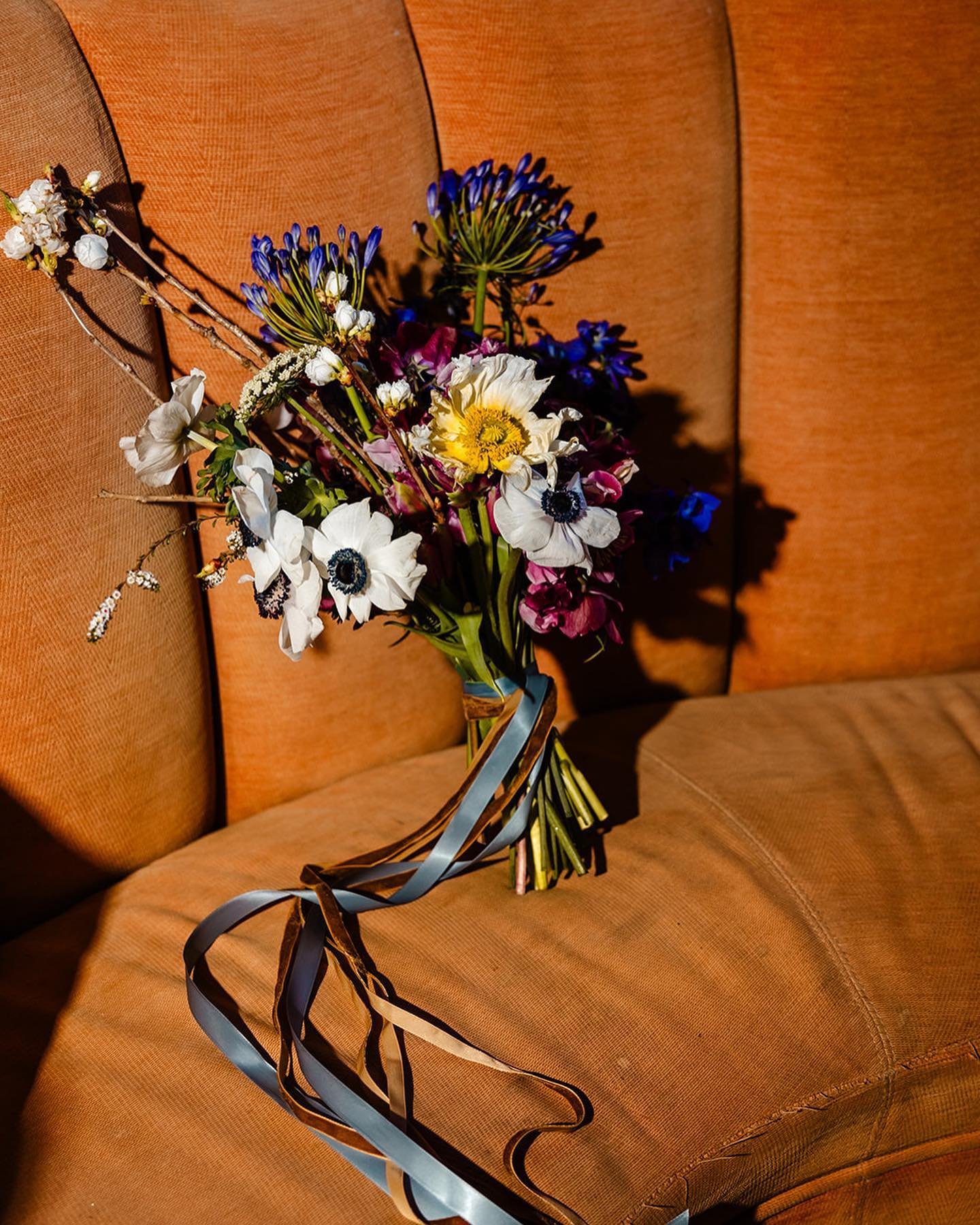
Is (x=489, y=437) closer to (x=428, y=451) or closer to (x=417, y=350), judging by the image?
(x=428, y=451)

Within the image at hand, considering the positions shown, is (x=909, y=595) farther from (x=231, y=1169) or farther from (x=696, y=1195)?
(x=231, y=1169)

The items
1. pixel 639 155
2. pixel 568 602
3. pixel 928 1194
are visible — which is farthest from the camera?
pixel 639 155

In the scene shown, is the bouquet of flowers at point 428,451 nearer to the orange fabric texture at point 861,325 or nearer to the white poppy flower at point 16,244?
the white poppy flower at point 16,244

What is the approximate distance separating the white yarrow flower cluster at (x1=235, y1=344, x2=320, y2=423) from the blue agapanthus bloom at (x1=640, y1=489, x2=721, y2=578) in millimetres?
312

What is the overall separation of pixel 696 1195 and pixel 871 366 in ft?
2.69

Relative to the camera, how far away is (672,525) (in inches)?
34.7

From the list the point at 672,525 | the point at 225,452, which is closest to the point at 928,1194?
the point at 672,525

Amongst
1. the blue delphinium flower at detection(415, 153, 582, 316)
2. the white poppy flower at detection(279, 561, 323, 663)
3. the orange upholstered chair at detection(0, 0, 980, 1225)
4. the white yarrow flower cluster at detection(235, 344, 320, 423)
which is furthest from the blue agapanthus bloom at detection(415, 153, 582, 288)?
the white poppy flower at detection(279, 561, 323, 663)

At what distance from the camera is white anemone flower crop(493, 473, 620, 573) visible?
2.25ft

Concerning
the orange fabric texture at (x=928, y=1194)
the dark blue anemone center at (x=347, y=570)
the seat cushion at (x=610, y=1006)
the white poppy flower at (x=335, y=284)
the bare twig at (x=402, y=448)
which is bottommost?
the orange fabric texture at (x=928, y=1194)

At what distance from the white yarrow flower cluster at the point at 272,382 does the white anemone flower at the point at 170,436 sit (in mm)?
55

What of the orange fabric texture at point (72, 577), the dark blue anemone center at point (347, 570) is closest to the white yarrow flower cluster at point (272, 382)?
the dark blue anemone center at point (347, 570)

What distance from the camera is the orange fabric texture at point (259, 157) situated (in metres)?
0.87

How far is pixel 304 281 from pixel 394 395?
0.13m
